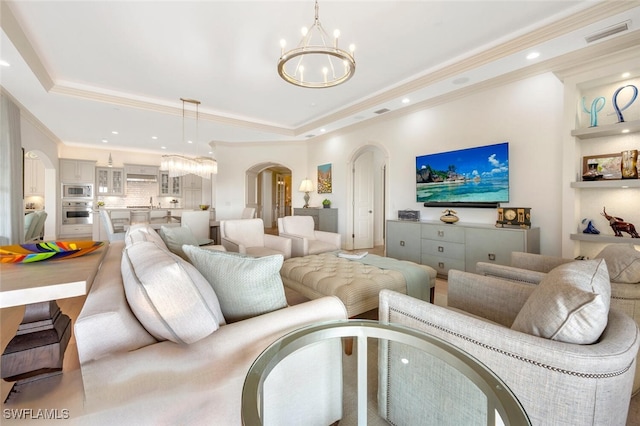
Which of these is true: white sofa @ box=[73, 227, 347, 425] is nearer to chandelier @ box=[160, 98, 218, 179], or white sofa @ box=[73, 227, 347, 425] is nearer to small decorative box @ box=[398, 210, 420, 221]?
small decorative box @ box=[398, 210, 420, 221]

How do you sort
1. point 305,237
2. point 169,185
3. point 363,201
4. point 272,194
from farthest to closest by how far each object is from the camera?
point 272,194
point 169,185
point 363,201
point 305,237

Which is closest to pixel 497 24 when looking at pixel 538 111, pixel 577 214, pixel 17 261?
pixel 538 111

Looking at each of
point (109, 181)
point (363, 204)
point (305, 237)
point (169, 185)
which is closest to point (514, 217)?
point (305, 237)

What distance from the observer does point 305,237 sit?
4.04 m

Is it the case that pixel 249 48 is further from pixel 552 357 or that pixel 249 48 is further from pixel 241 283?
pixel 552 357

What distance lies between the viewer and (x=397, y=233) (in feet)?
14.3

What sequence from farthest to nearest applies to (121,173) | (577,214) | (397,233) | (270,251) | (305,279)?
(121,173) → (397,233) → (270,251) → (577,214) → (305,279)

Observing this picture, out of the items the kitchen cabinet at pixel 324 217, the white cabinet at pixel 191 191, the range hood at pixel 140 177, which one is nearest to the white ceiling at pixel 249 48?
the kitchen cabinet at pixel 324 217

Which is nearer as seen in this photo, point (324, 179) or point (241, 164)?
point (324, 179)

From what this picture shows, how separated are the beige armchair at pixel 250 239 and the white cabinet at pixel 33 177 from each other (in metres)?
7.15

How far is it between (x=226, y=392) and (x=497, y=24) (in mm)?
3631

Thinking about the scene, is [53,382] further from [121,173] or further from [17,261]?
[121,173]

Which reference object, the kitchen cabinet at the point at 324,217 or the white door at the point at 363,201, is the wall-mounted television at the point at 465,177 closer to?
the white door at the point at 363,201

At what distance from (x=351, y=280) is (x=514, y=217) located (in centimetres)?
245
